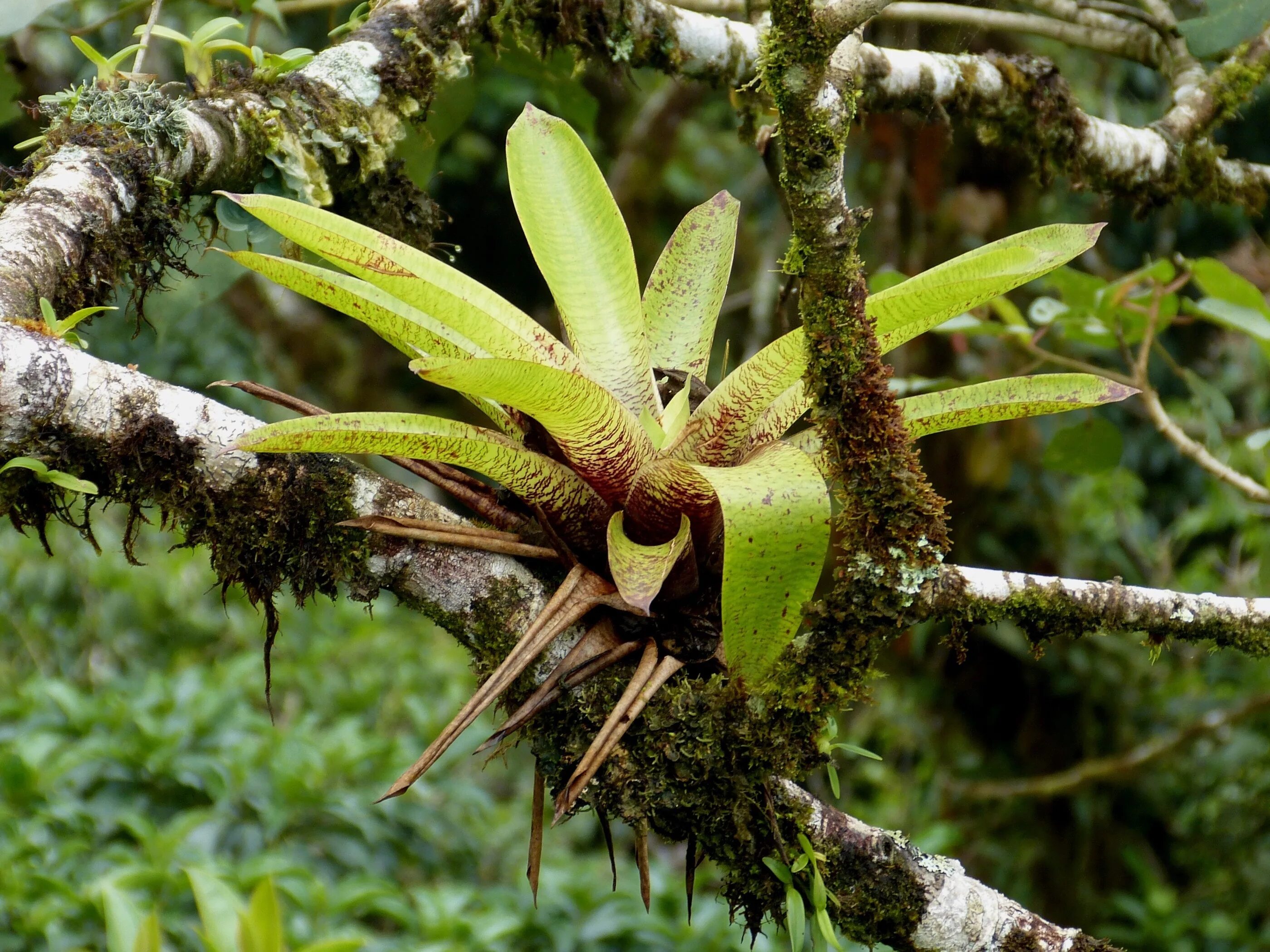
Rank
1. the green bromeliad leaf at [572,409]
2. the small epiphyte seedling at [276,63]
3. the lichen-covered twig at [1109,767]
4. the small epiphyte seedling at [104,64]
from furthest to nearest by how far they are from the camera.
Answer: the lichen-covered twig at [1109,767]
the small epiphyte seedling at [276,63]
the small epiphyte seedling at [104,64]
the green bromeliad leaf at [572,409]

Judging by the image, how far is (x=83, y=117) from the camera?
1082 mm

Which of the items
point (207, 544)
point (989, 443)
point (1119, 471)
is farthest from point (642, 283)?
point (207, 544)

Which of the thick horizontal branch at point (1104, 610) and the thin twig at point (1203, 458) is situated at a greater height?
the thick horizontal branch at point (1104, 610)

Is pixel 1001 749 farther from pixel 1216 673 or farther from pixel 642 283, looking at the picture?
pixel 642 283

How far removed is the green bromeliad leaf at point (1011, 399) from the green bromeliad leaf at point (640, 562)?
0.24m

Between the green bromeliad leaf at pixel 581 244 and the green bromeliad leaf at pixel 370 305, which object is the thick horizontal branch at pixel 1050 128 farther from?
the green bromeliad leaf at pixel 370 305

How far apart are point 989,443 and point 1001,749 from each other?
103 centimetres

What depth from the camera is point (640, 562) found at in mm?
867

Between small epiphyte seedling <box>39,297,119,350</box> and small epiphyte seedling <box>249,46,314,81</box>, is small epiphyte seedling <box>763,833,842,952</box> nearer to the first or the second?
small epiphyte seedling <box>39,297,119,350</box>

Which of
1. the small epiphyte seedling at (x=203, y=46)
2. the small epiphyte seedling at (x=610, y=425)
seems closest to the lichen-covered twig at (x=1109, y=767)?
the small epiphyte seedling at (x=610, y=425)

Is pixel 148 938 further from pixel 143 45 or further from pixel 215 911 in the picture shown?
pixel 143 45

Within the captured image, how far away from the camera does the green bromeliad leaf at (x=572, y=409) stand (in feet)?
2.45

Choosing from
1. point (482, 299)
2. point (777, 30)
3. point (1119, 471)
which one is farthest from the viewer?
point (1119, 471)

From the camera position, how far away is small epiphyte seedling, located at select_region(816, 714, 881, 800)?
917 millimetres
